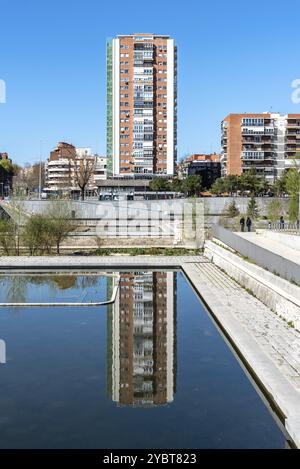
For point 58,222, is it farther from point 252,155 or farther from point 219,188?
point 252,155

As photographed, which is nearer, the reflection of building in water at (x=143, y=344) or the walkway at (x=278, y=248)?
the reflection of building in water at (x=143, y=344)

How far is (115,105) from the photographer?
87.1 metres

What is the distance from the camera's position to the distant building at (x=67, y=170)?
11419 centimetres

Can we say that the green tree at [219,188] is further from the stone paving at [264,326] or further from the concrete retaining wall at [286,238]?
the stone paving at [264,326]

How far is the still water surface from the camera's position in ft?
30.8

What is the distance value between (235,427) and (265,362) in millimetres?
2960

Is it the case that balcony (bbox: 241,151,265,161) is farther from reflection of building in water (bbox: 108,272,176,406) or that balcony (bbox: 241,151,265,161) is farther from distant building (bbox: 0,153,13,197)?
reflection of building in water (bbox: 108,272,176,406)

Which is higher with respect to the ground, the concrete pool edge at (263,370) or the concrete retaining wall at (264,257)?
the concrete retaining wall at (264,257)

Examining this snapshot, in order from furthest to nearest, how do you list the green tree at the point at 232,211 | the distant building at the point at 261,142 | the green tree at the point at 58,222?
the distant building at the point at 261,142 < the green tree at the point at 232,211 < the green tree at the point at 58,222

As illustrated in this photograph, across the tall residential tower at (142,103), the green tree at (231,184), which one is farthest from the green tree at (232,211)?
the tall residential tower at (142,103)

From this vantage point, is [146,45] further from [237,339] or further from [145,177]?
[237,339]

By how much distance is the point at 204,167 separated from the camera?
112812 mm

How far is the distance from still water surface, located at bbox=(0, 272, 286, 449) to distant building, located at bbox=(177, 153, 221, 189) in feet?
285

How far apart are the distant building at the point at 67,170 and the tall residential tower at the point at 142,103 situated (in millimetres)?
23836
